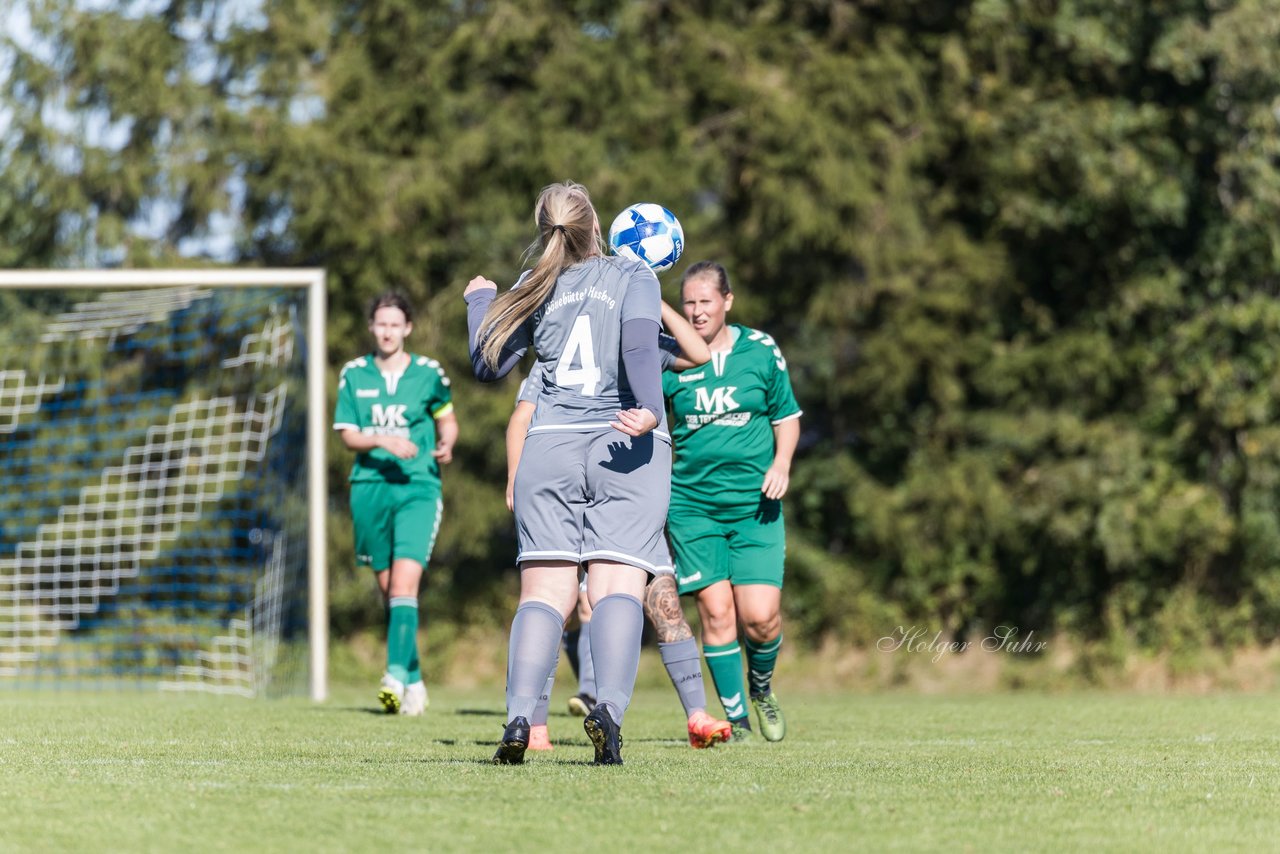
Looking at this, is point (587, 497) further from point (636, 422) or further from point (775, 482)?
point (775, 482)

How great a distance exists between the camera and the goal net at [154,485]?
48.8ft

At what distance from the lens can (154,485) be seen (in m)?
15.8

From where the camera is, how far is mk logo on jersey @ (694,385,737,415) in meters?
7.48

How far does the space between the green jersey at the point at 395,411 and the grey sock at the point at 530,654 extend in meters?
3.68

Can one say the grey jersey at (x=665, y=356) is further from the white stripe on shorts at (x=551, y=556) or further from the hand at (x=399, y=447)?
the hand at (x=399, y=447)

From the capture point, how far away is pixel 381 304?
29.3 feet

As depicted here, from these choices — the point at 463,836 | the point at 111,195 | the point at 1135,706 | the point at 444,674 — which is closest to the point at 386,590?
the point at 1135,706

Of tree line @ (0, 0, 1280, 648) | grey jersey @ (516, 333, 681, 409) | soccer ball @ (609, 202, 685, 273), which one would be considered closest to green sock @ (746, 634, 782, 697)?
soccer ball @ (609, 202, 685, 273)

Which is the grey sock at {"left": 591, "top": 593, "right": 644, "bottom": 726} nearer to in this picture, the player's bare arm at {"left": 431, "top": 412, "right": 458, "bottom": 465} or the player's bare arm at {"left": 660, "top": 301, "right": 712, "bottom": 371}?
Answer: the player's bare arm at {"left": 660, "top": 301, "right": 712, "bottom": 371}

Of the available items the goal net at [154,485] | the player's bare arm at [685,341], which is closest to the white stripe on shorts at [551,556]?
the player's bare arm at [685,341]

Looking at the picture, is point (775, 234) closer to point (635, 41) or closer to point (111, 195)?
point (635, 41)

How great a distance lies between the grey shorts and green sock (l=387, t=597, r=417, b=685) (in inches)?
138

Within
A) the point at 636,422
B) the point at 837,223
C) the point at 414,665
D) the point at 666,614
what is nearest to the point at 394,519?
the point at 414,665

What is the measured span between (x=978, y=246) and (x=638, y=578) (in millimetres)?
12847
